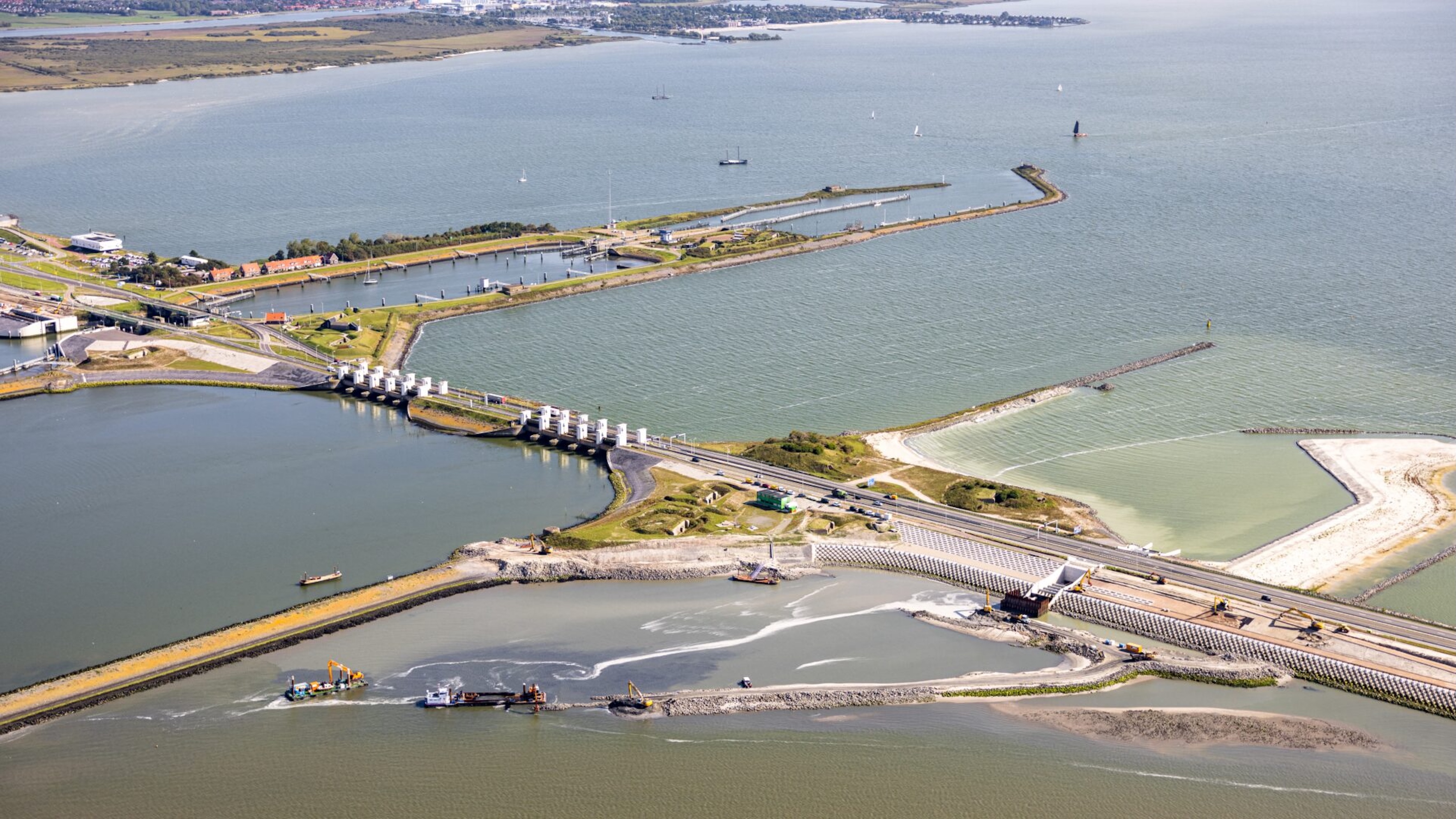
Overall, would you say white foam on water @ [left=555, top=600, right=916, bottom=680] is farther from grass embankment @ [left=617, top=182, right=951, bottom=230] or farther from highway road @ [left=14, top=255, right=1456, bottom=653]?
grass embankment @ [left=617, top=182, right=951, bottom=230]

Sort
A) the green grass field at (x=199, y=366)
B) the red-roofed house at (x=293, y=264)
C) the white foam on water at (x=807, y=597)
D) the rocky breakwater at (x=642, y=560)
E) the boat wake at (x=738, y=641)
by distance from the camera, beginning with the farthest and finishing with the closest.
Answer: the red-roofed house at (x=293, y=264) → the green grass field at (x=199, y=366) → the rocky breakwater at (x=642, y=560) → the white foam on water at (x=807, y=597) → the boat wake at (x=738, y=641)

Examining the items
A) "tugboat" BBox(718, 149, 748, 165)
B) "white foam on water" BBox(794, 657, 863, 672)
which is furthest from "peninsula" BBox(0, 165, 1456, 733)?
"tugboat" BBox(718, 149, 748, 165)

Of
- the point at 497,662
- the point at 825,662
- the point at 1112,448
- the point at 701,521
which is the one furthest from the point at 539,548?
the point at 1112,448

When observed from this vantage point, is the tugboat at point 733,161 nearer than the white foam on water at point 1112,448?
No

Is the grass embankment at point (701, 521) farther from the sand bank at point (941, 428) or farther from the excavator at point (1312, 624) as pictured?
the excavator at point (1312, 624)

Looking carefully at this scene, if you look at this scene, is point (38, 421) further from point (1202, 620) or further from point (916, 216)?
point (916, 216)

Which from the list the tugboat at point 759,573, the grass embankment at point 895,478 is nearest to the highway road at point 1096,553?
the grass embankment at point 895,478
